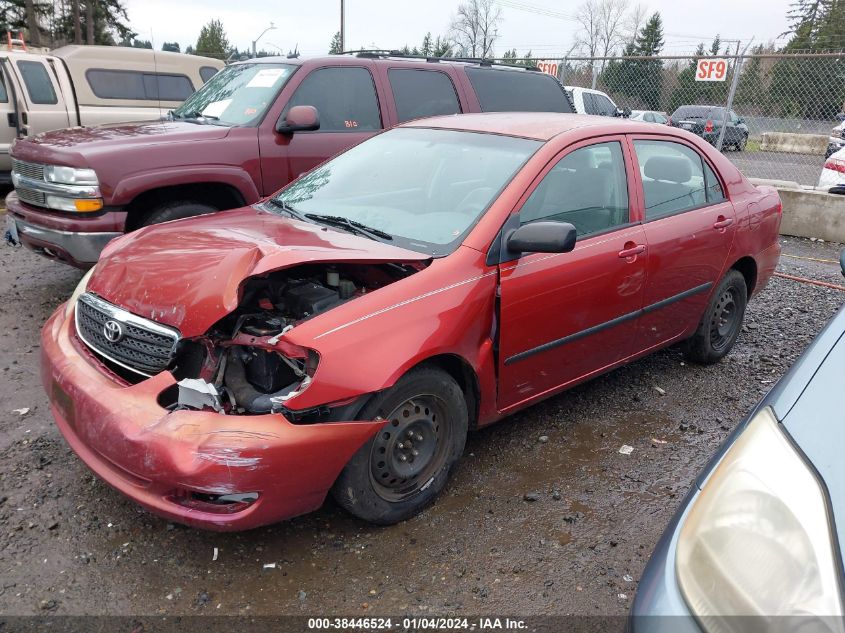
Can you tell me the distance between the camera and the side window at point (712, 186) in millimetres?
4344

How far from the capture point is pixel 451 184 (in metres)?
3.44

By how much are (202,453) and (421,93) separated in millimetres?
4803

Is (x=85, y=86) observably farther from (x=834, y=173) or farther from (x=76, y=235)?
(x=834, y=173)

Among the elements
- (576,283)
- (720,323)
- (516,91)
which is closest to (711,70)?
(516,91)

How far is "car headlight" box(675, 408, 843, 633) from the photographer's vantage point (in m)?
1.19

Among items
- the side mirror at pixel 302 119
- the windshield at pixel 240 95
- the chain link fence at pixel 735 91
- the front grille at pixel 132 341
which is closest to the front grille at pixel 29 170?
the windshield at pixel 240 95

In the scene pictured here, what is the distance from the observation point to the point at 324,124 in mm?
5898

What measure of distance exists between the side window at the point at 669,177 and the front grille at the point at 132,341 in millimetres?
2678

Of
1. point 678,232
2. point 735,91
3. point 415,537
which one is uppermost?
point 735,91

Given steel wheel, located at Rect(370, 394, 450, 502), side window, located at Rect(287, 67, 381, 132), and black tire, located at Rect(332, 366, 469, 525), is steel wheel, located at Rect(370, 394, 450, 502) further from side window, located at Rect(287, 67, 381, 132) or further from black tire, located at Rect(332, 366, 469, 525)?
side window, located at Rect(287, 67, 381, 132)

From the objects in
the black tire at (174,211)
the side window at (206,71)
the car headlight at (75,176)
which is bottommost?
the black tire at (174,211)

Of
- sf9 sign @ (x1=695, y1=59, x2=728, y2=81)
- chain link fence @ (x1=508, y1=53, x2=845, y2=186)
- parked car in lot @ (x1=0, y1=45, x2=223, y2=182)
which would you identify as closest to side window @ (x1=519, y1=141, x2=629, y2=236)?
chain link fence @ (x1=508, y1=53, x2=845, y2=186)

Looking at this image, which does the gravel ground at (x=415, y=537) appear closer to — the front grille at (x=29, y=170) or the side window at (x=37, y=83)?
the front grille at (x=29, y=170)

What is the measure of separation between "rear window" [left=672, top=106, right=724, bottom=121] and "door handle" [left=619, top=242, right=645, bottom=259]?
13914 millimetres
